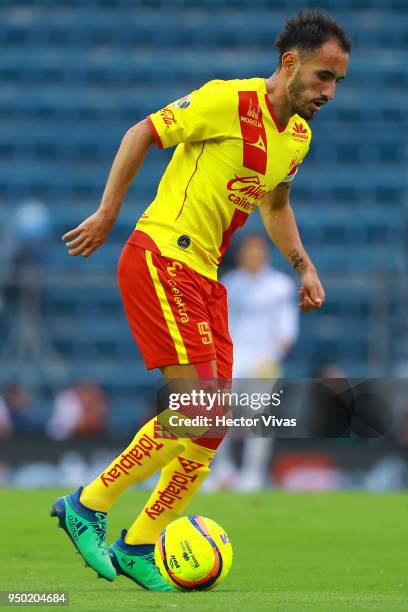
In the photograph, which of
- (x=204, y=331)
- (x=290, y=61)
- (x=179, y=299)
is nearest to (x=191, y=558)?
(x=204, y=331)

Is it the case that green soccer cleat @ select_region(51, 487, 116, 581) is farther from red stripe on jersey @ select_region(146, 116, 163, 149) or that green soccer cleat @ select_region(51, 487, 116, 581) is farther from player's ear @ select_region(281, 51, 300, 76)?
player's ear @ select_region(281, 51, 300, 76)

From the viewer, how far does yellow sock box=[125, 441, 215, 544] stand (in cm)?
505

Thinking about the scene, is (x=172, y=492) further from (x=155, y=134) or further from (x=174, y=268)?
(x=155, y=134)

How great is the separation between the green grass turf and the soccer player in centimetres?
33

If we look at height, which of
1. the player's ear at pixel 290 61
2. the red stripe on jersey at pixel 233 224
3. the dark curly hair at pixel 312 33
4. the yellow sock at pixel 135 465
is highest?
the dark curly hair at pixel 312 33

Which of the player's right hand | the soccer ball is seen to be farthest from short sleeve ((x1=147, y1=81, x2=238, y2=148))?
the soccer ball

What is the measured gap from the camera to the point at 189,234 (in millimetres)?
4965

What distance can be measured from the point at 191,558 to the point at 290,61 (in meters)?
1.93

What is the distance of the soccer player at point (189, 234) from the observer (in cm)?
487

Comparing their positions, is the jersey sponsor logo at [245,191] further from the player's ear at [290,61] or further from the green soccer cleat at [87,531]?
the green soccer cleat at [87,531]

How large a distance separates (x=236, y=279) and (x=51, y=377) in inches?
90.2

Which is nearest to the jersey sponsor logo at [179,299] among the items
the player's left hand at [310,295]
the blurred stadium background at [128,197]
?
the player's left hand at [310,295]

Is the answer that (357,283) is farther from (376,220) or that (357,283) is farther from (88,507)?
(88,507)

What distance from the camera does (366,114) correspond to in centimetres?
1688
